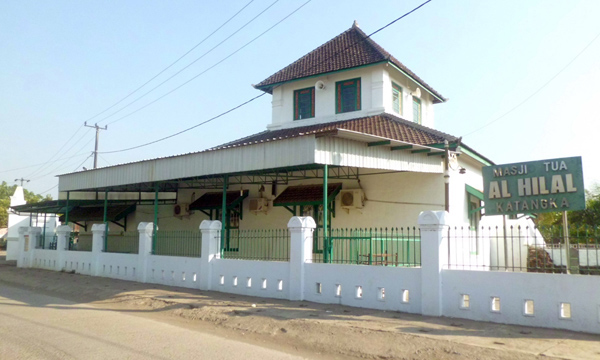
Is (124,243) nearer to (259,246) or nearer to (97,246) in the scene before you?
(97,246)

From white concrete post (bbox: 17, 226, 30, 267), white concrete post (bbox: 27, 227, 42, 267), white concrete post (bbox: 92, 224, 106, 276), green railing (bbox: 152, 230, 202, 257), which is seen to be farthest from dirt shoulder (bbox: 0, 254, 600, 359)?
white concrete post (bbox: 17, 226, 30, 267)

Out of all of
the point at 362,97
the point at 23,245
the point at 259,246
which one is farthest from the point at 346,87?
the point at 23,245

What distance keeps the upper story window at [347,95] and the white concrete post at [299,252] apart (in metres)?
7.27

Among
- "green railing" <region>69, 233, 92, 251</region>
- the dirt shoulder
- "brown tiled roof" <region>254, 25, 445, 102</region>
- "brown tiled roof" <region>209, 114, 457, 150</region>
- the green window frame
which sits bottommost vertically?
A: the dirt shoulder

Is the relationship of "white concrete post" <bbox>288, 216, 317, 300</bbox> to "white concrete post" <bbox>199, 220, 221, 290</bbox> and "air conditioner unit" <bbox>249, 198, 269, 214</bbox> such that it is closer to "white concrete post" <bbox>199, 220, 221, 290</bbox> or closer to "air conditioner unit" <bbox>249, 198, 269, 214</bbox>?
"white concrete post" <bbox>199, 220, 221, 290</bbox>

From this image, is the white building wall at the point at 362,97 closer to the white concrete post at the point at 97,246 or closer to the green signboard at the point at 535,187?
the green signboard at the point at 535,187

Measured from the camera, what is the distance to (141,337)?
7.93m

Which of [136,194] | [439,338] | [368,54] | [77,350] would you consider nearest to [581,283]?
[439,338]

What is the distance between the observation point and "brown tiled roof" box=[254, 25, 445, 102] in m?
17.1

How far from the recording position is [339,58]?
18016 millimetres

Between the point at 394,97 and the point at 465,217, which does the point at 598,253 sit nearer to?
the point at 465,217

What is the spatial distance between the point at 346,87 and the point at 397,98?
1864 mm

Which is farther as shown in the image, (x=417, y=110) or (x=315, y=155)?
(x=417, y=110)

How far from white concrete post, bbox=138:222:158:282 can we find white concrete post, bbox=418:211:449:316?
367 inches
